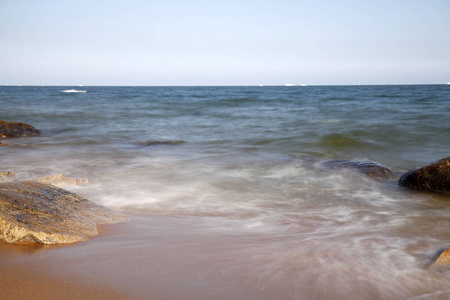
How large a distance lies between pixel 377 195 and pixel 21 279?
4.17 metres

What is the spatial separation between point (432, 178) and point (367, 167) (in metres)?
1.22

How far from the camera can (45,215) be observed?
2.49m

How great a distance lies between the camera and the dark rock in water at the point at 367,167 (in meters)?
5.60

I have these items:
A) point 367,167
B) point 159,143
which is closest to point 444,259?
point 367,167

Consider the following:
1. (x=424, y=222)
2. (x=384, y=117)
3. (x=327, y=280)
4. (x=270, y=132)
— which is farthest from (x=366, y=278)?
(x=384, y=117)

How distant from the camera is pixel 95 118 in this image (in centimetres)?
1606

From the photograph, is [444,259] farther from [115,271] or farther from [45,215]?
[45,215]

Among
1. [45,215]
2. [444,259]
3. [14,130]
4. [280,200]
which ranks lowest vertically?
[280,200]

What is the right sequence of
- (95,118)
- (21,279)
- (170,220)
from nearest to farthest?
(21,279)
(170,220)
(95,118)

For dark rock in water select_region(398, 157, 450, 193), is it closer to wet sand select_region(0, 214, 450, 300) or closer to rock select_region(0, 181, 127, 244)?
wet sand select_region(0, 214, 450, 300)

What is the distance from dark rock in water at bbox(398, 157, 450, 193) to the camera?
4.61m

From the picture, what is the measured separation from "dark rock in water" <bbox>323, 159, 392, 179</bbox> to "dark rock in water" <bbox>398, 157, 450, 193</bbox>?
654 mm

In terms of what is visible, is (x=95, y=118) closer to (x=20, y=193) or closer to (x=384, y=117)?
(x=384, y=117)

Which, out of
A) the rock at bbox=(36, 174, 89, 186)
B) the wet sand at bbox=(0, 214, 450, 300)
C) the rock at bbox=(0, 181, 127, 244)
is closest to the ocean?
the wet sand at bbox=(0, 214, 450, 300)
